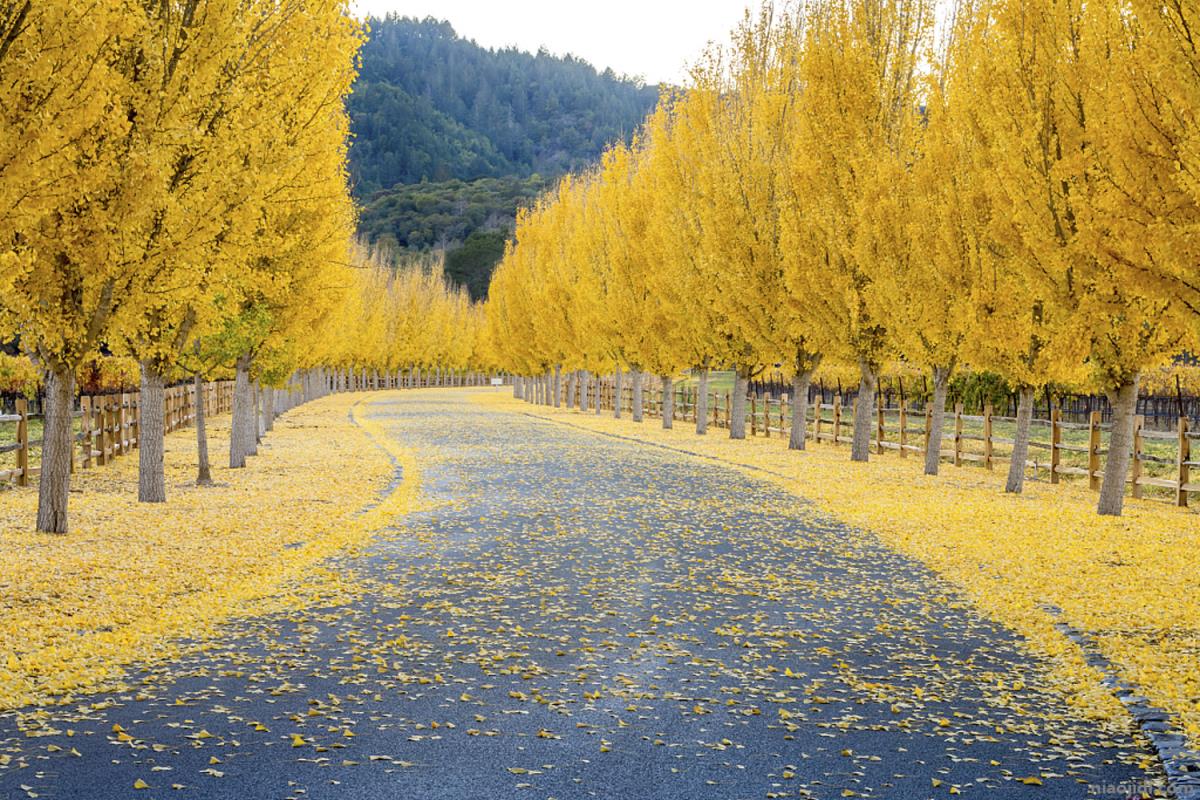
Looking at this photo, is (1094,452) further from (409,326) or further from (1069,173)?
(409,326)

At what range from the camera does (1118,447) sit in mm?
15117

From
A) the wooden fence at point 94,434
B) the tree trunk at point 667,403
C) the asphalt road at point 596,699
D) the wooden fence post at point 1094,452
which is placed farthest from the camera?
the tree trunk at point 667,403

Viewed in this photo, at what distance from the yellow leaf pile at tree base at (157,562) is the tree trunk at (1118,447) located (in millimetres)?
10603

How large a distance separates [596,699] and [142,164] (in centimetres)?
791

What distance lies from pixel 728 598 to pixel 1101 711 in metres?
3.70

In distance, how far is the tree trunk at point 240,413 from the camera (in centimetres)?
2145

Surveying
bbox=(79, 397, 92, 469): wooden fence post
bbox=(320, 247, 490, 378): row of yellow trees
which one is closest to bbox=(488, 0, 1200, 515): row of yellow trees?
bbox=(79, 397, 92, 469): wooden fence post

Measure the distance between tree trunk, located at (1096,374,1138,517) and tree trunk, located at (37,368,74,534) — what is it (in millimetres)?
14129

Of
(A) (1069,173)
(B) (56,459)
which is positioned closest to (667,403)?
(A) (1069,173)

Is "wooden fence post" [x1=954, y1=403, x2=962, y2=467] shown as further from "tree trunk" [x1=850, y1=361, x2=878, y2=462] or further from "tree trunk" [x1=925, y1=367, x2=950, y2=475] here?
"tree trunk" [x1=925, y1=367, x2=950, y2=475]

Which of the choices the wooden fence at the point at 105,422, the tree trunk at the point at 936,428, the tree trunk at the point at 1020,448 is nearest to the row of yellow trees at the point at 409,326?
the wooden fence at the point at 105,422

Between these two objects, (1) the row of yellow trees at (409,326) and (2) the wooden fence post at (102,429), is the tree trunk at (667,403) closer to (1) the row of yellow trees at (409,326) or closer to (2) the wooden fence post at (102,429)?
(2) the wooden fence post at (102,429)

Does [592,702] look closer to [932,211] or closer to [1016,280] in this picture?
[1016,280]

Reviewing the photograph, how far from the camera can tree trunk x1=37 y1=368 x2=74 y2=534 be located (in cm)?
1227
